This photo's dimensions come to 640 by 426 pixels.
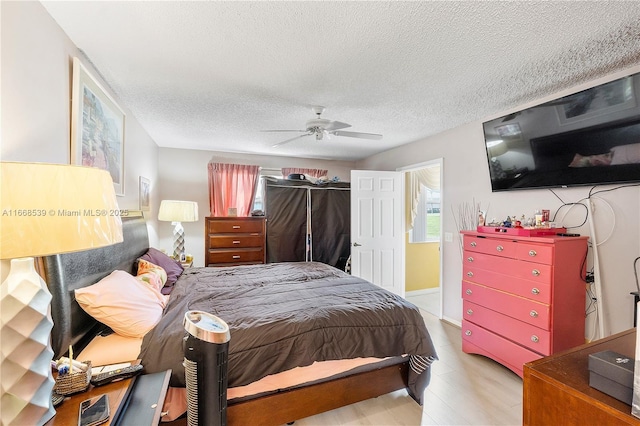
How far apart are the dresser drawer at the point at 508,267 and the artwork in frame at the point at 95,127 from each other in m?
3.28

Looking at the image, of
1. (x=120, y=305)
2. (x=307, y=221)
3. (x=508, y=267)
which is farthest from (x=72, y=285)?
(x=307, y=221)

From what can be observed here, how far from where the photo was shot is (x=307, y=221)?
4.59 meters

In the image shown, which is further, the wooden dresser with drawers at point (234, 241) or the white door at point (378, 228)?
the white door at point (378, 228)

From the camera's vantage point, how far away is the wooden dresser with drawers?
4.00 meters

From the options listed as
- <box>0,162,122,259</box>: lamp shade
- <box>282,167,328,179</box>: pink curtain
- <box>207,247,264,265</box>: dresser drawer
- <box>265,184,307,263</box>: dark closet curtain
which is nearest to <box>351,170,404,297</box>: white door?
<box>265,184,307,263</box>: dark closet curtain

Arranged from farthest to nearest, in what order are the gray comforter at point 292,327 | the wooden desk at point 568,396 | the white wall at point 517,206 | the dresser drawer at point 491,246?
the dresser drawer at point 491,246, the white wall at point 517,206, the gray comforter at point 292,327, the wooden desk at point 568,396

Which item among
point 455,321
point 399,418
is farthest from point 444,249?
point 399,418

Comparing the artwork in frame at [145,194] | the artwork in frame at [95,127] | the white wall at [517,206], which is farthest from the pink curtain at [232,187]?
the white wall at [517,206]

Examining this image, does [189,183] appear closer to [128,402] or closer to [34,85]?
[34,85]

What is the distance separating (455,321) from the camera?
3465 millimetres

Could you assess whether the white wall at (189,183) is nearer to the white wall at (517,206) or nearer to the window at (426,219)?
the white wall at (517,206)

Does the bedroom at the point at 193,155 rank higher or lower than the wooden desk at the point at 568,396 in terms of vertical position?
higher

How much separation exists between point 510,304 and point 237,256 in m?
3.36

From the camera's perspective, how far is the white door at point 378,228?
412 cm
